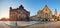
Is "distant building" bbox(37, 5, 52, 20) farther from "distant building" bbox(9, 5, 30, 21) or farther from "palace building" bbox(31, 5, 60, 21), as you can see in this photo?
"distant building" bbox(9, 5, 30, 21)

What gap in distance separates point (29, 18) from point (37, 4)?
0.26 meters

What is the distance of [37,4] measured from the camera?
80.2 inches

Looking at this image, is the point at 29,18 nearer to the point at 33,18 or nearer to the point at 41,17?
the point at 33,18

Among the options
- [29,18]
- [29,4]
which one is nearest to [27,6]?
[29,4]

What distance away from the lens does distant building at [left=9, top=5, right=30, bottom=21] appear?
2.02 m

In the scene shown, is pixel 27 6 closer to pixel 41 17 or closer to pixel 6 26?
pixel 41 17

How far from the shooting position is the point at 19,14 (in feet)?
6.68

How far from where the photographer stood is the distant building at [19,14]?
6.61 ft

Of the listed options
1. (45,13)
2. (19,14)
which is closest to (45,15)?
(45,13)

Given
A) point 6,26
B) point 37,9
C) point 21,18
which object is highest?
point 37,9

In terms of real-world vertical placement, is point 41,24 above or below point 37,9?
below

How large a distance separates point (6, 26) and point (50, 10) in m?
0.74

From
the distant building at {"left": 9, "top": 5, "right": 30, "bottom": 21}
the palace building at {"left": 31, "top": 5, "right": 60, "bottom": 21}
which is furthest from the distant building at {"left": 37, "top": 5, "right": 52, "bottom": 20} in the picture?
the distant building at {"left": 9, "top": 5, "right": 30, "bottom": 21}

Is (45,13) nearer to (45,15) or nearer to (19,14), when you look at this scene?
(45,15)
